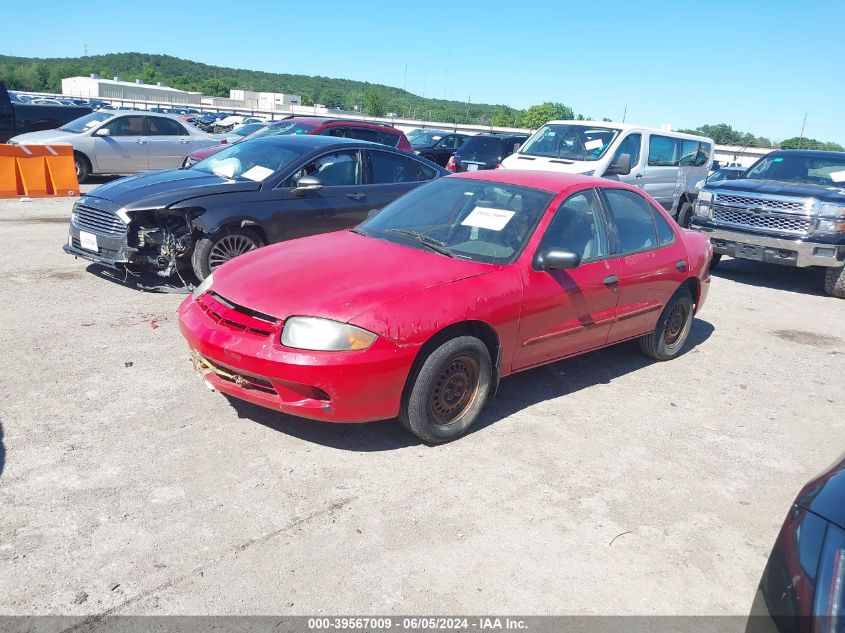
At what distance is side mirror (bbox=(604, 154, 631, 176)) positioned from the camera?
35.5ft

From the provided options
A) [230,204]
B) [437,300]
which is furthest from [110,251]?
[437,300]

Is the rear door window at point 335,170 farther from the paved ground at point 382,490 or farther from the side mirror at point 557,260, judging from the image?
the side mirror at point 557,260

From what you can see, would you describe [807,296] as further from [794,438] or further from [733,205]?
[794,438]

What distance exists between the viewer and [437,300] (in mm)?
3875

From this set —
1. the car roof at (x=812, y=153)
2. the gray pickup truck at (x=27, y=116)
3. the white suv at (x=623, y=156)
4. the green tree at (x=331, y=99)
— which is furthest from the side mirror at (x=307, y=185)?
the green tree at (x=331, y=99)

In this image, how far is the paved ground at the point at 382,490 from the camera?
2846mm

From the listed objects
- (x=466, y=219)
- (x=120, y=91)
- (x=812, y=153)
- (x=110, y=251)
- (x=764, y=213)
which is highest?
(x=812, y=153)

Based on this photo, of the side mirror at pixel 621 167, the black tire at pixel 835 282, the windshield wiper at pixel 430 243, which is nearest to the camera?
the windshield wiper at pixel 430 243

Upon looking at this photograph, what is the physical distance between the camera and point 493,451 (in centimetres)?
409

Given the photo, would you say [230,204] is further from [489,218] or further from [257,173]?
[489,218]

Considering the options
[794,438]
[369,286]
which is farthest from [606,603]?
[794,438]

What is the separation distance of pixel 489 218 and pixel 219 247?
3235mm

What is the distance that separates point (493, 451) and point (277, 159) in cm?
453

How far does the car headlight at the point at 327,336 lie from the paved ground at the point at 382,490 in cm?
69
